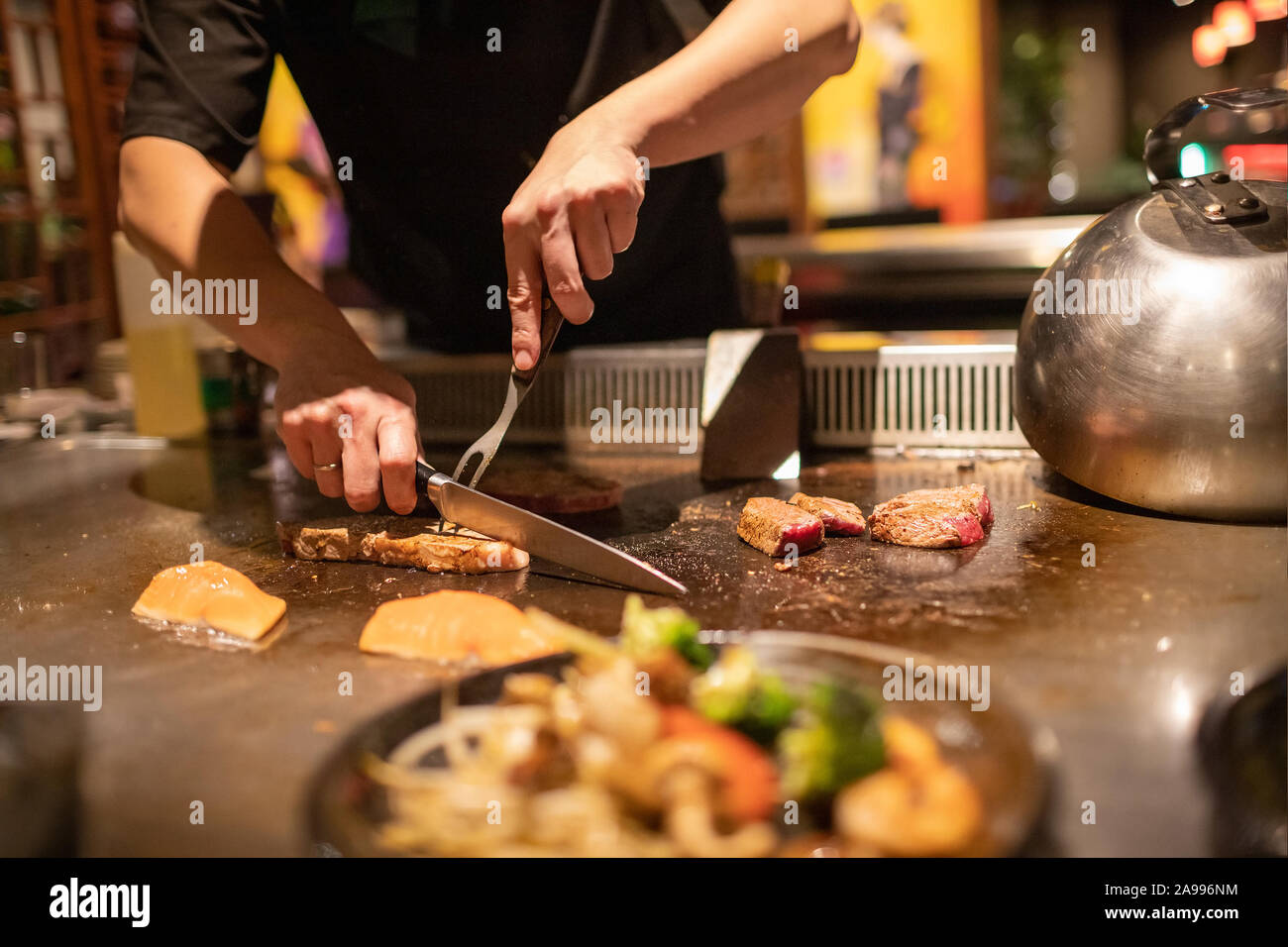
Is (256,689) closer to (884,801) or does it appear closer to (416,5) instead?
(884,801)

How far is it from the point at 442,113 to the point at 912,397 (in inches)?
53.2

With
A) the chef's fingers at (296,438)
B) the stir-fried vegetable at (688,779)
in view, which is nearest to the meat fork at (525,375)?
the chef's fingers at (296,438)

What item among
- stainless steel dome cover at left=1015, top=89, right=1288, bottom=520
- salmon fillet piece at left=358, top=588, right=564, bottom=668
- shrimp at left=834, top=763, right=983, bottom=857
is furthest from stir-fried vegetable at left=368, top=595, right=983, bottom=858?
stainless steel dome cover at left=1015, top=89, right=1288, bottom=520

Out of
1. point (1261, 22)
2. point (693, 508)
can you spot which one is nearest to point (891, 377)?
point (693, 508)

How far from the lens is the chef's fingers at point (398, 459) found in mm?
1767

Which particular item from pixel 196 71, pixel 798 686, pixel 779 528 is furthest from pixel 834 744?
pixel 196 71

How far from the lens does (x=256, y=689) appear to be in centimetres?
126

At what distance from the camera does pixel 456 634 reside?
1352mm

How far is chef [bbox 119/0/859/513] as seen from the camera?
1726mm

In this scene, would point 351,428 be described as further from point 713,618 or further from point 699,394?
point 699,394

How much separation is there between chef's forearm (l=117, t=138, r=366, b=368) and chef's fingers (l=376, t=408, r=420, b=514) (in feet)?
0.94

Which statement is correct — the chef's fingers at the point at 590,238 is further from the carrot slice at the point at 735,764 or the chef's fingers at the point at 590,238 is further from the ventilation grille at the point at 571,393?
the carrot slice at the point at 735,764

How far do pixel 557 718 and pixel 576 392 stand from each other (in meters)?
1.61

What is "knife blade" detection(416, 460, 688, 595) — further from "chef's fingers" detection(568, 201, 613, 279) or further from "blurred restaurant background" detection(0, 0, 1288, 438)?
"blurred restaurant background" detection(0, 0, 1288, 438)
